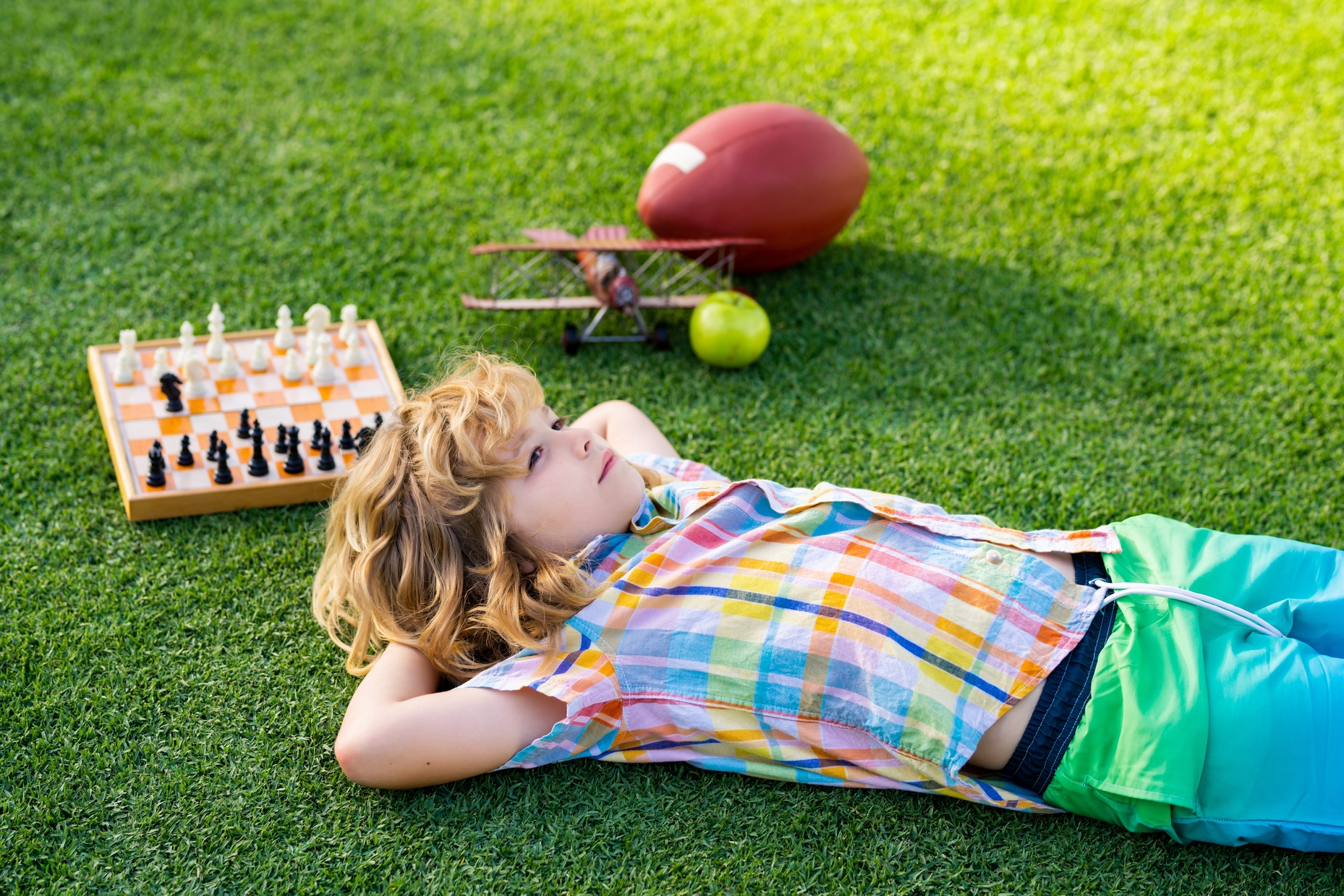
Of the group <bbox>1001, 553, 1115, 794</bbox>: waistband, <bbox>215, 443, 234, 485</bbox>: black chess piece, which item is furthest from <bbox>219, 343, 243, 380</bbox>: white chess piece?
<bbox>1001, 553, 1115, 794</bbox>: waistband

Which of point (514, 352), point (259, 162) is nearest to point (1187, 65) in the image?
point (514, 352)

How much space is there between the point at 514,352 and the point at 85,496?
1.11 metres

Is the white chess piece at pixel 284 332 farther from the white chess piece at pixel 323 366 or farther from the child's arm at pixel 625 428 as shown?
the child's arm at pixel 625 428

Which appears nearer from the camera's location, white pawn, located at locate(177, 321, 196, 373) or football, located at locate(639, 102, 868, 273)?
white pawn, located at locate(177, 321, 196, 373)

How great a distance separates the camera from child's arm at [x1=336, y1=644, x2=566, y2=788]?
1846 millimetres

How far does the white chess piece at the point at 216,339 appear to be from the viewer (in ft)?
9.26

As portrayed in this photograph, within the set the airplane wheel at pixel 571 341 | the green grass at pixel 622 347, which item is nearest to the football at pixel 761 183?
the green grass at pixel 622 347

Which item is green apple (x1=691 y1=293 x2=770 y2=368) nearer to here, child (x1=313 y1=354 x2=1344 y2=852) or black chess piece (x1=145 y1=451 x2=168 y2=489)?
child (x1=313 y1=354 x2=1344 y2=852)

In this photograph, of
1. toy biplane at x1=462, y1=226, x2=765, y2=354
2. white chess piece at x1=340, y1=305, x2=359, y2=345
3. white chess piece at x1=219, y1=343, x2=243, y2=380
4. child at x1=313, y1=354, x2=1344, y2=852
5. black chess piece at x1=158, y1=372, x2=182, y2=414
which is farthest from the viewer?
toy biplane at x1=462, y1=226, x2=765, y2=354

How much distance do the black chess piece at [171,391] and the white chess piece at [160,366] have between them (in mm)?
57

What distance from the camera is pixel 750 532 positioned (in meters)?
1.98

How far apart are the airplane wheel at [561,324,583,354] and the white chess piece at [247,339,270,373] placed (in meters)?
0.77

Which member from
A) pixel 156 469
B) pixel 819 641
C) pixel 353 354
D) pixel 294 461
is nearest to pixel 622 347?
pixel 353 354

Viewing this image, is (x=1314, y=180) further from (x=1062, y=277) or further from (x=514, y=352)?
(x=514, y=352)
